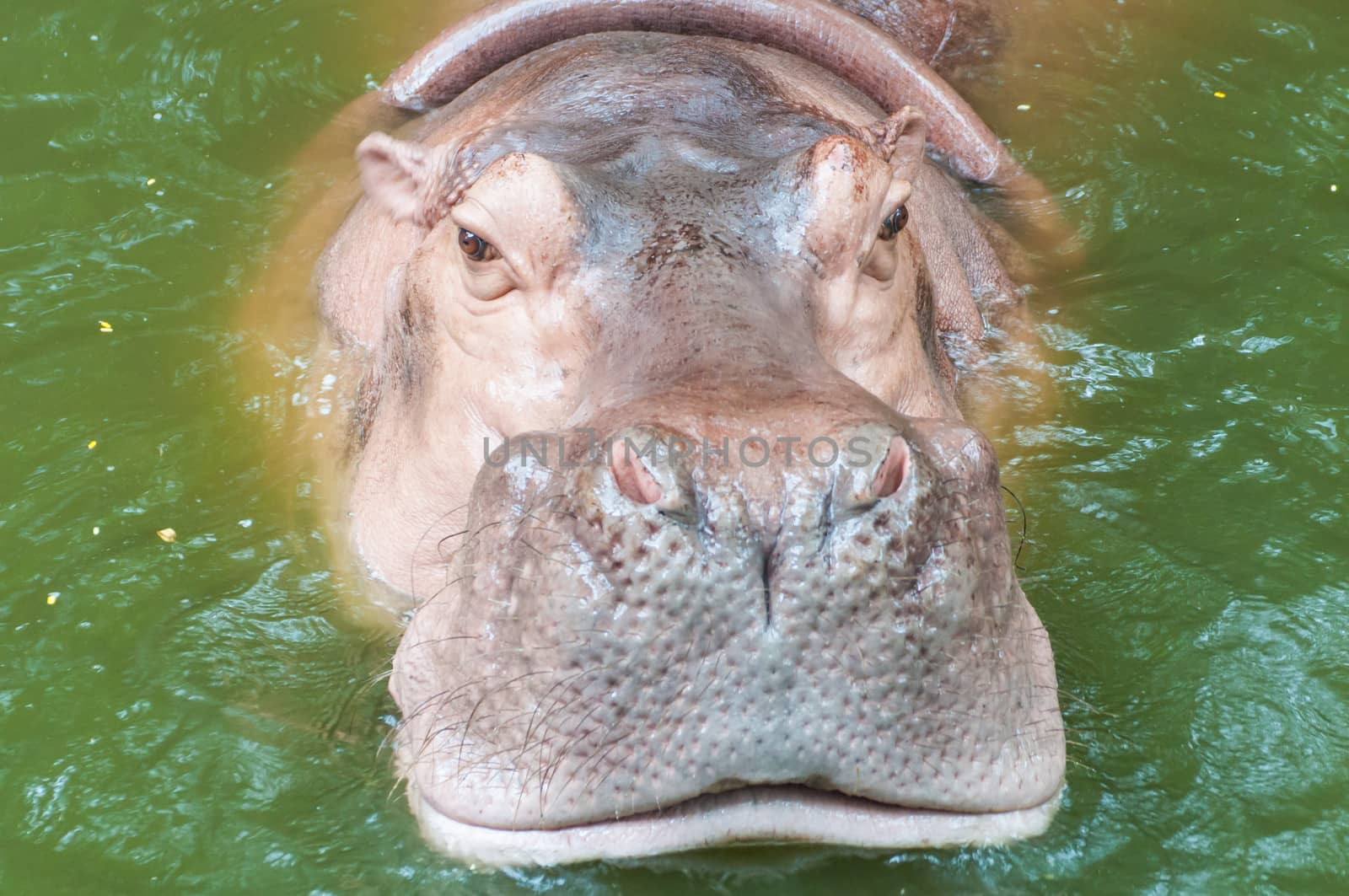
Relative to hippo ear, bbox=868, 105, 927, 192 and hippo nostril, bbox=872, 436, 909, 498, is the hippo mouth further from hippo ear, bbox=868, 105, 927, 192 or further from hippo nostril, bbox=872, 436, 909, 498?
hippo ear, bbox=868, 105, 927, 192

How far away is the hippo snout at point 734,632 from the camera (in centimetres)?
236

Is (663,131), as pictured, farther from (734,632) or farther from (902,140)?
(734,632)

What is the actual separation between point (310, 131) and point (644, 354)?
383cm

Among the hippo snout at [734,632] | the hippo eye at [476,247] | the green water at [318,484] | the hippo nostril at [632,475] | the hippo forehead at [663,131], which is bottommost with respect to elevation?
the green water at [318,484]

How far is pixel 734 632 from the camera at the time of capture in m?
2.37

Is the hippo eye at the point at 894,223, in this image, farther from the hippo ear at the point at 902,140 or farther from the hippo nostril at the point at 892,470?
the hippo nostril at the point at 892,470

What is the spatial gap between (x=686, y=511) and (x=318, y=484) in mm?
2297

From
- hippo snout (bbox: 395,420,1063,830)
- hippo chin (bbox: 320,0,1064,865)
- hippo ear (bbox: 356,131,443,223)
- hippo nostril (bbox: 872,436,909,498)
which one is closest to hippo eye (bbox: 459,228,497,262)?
hippo chin (bbox: 320,0,1064,865)

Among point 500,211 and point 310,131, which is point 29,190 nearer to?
point 310,131

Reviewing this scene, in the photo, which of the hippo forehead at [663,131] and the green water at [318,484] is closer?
the green water at [318,484]

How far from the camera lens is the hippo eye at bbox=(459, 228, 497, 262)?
3.39 m

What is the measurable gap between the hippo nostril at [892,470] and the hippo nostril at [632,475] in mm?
366

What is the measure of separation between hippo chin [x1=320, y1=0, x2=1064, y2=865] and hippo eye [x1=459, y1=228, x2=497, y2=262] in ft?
0.04

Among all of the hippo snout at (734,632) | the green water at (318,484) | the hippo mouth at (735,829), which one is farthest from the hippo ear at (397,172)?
the hippo mouth at (735,829)
